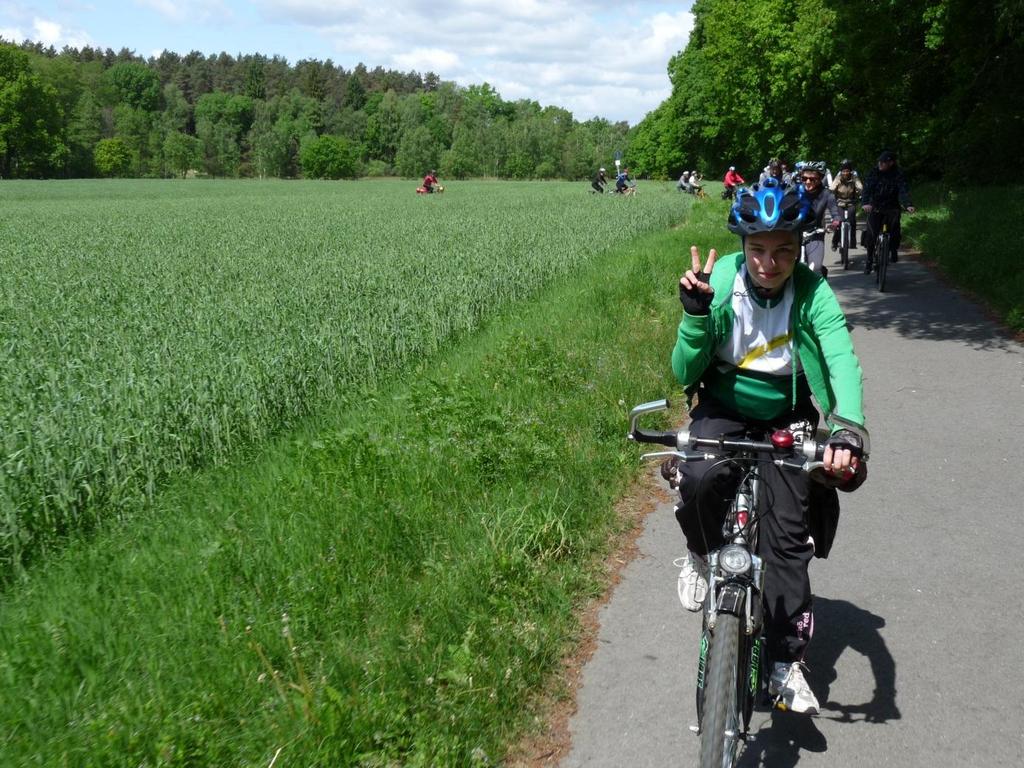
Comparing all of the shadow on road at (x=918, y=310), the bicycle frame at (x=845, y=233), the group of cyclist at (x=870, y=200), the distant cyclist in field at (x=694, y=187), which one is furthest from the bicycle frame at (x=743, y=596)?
the distant cyclist in field at (x=694, y=187)

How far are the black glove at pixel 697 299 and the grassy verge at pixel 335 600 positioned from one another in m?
1.61

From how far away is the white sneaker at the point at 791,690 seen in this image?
130 inches

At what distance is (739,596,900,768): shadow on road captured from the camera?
3.41m

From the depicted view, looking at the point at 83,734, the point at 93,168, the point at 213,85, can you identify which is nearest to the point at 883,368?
the point at 83,734

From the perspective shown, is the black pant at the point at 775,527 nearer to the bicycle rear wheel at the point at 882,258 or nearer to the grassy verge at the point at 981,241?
the grassy verge at the point at 981,241

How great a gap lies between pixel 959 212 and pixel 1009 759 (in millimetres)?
19038

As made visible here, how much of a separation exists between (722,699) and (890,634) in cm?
180

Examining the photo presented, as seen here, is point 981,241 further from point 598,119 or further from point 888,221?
point 598,119

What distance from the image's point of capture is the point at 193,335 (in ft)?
29.3

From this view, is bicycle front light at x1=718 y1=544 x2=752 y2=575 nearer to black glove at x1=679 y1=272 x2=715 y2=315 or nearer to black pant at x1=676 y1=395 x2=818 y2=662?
black pant at x1=676 y1=395 x2=818 y2=662

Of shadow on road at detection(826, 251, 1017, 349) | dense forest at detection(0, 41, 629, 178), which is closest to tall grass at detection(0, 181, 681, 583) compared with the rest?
shadow on road at detection(826, 251, 1017, 349)

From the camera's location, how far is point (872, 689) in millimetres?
3781

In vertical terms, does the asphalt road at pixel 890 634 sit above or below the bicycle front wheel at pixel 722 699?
below

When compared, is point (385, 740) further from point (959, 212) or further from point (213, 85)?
point (213, 85)
